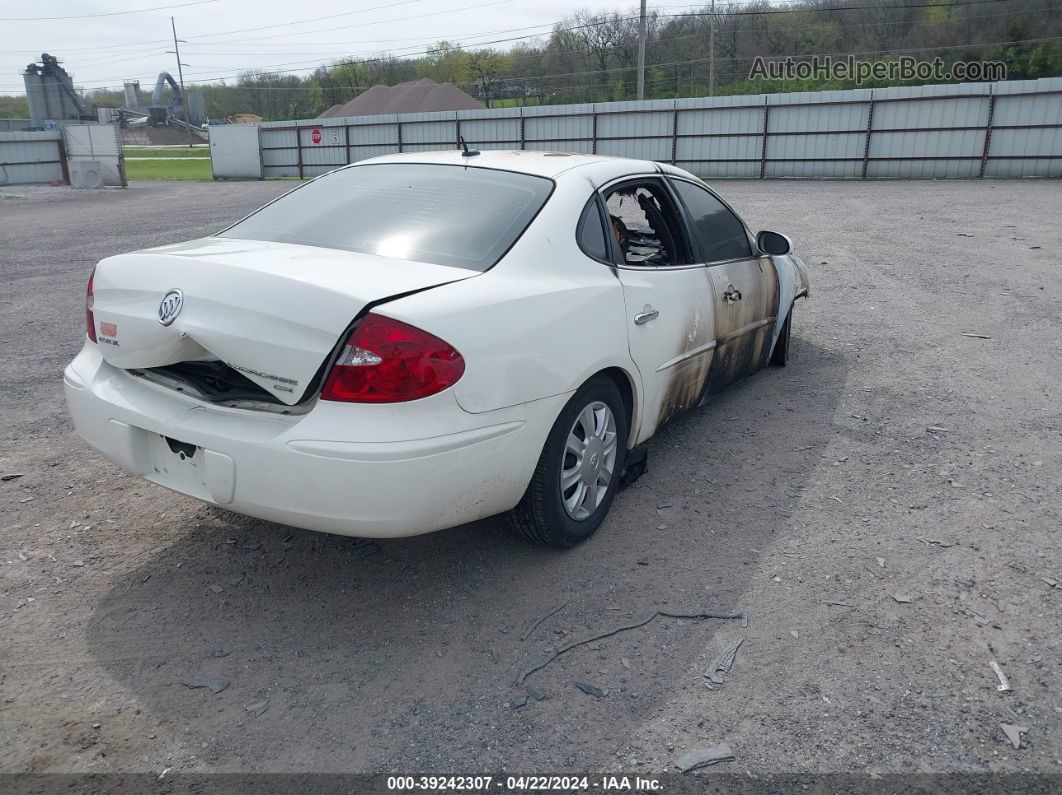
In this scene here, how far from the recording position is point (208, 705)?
2.60m

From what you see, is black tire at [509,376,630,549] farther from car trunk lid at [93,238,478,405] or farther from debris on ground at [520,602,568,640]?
car trunk lid at [93,238,478,405]

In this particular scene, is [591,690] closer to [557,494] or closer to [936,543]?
[557,494]

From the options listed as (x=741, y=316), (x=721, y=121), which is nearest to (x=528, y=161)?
(x=741, y=316)

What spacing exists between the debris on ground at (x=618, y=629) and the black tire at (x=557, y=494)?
1.72 ft

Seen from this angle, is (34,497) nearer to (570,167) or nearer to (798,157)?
(570,167)

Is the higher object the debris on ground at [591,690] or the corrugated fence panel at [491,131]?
the corrugated fence panel at [491,131]

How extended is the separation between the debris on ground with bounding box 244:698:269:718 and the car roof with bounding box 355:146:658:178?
7.96 ft

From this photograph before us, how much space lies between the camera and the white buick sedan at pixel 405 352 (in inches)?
105

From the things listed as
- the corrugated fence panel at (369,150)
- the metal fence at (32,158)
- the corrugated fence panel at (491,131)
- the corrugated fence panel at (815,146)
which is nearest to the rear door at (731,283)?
the corrugated fence panel at (815,146)

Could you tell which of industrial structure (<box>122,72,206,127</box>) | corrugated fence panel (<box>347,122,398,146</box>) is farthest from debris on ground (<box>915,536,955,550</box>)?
industrial structure (<box>122,72,206,127</box>)

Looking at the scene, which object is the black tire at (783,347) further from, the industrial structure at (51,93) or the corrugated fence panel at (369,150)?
the industrial structure at (51,93)

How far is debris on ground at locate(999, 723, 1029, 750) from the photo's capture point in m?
2.40

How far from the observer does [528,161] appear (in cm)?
401

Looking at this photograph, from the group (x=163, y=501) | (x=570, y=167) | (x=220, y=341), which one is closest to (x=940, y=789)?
(x=220, y=341)
